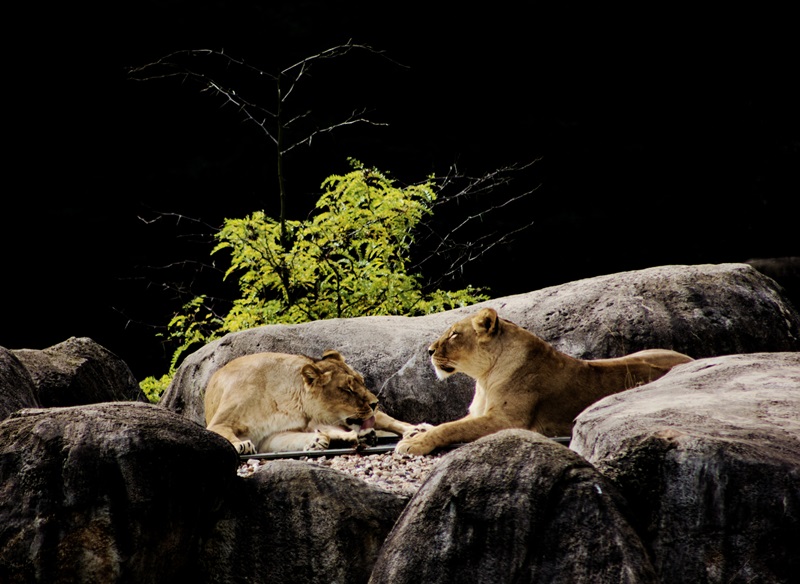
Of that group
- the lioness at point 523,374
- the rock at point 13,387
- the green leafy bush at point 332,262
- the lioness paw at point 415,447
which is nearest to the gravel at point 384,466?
the lioness paw at point 415,447

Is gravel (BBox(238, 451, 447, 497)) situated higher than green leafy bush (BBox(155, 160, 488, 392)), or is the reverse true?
green leafy bush (BBox(155, 160, 488, 392))

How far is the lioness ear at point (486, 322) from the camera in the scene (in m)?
5.36

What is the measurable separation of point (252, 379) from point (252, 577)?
2025 mm

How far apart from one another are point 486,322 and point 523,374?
1.07 feet

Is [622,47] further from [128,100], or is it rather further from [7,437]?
[7,437]

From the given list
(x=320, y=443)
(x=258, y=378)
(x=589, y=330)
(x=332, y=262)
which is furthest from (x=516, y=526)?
(x=332, y=262)

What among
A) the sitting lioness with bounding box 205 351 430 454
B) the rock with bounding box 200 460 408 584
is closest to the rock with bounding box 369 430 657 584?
the rock with bounding box 200 460 408 584

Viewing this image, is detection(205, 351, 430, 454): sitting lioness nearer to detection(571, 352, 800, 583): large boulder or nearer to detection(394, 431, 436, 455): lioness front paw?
detection(394, 431, 436, 455): lioness front paw

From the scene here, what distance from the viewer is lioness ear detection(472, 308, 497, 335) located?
5355mm

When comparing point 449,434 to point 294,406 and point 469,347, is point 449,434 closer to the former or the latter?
point 469,347

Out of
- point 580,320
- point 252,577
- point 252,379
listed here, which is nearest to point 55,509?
point 252,577

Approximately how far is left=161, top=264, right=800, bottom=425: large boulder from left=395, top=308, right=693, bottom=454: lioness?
0.69 metres

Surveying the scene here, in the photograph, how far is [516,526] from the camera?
3.00 m

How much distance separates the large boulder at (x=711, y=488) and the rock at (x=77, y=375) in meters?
3.97
